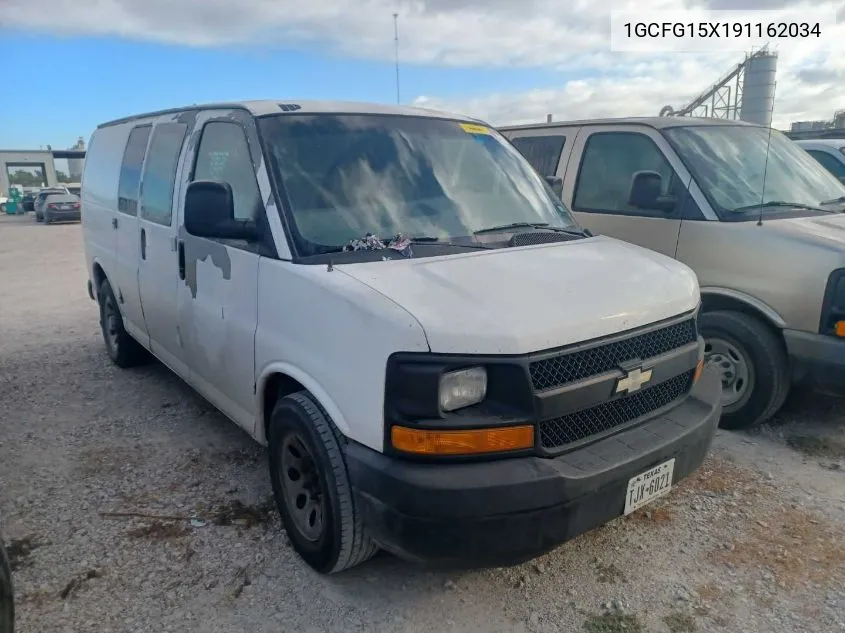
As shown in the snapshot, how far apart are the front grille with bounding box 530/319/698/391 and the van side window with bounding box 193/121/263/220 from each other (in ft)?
5.28

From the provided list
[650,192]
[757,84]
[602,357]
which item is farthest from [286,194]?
[757,84]

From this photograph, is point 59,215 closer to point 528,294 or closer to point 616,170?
point 616,170

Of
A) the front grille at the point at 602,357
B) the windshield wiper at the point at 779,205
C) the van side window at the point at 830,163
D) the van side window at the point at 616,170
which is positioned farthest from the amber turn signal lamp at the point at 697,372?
the van side window at the point at 830,163

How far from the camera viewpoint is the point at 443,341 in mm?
2305

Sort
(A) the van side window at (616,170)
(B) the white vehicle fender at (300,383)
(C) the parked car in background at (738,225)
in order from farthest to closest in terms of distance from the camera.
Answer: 1. (A) the van side window at (616,170)
2. (C) the parked car in background at (738,225)
3. (B) the white vehicle fender at (300,383)

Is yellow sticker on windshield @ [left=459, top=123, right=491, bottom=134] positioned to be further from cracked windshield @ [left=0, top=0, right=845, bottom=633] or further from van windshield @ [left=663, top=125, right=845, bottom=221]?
van windshield @ [left=663, top=125, right=845, bottom=221]

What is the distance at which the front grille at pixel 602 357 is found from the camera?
242 centimetres

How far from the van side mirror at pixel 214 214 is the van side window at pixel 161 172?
3.95ft

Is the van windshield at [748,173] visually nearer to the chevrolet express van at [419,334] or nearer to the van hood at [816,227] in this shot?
the van hood at [816,227]

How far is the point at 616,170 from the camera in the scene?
538 centimetres

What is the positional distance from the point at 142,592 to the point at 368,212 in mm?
2014

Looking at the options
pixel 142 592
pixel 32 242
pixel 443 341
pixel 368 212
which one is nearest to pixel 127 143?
pixel 368 212

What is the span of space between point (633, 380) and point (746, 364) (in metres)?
2.11

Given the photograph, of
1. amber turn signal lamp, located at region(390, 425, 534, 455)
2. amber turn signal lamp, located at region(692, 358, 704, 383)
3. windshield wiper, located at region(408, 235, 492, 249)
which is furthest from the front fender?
amber turn signal lamp, located at region(390, 425, 534, 455)
